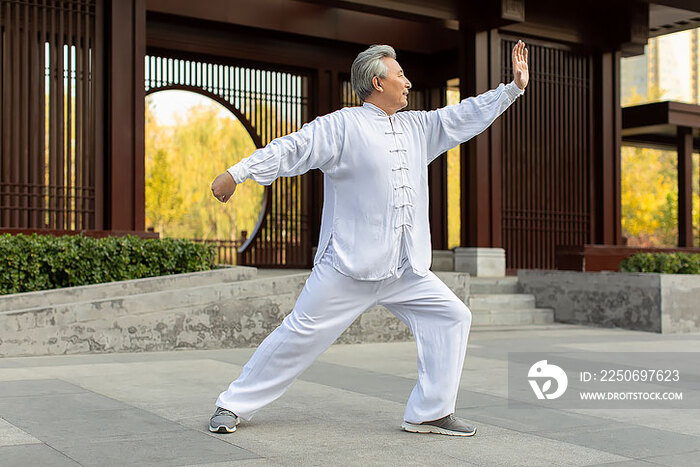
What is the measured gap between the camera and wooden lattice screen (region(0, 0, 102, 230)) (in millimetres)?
10102

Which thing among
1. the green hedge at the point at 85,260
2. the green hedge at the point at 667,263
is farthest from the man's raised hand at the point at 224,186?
the green hedge at the point at 667,263

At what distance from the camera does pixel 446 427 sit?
4.03 metres

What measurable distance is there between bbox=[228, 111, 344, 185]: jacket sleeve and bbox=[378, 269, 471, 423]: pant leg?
679 millimetres

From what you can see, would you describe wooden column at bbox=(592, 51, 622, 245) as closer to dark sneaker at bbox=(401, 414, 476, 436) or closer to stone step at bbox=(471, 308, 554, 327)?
stone step at bbox=(471, 308, 554, 327)

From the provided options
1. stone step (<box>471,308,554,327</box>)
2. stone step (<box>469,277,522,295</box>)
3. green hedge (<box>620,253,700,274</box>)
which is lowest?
stone step (<box>471,308,554,327</box>)

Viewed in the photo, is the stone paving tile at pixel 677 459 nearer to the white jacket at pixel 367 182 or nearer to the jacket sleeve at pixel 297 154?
the white jacket at pixel 367 182

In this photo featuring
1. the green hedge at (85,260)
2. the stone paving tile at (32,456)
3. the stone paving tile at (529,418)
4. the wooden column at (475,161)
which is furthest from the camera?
the wooden column at (475,161)

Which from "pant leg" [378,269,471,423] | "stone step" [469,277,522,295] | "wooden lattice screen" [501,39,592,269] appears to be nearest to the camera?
"pant leg" [378,269,471,423]

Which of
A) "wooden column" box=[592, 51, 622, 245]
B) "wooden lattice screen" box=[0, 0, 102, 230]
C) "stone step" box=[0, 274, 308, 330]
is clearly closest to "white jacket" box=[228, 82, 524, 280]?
"stone step" box=[0, 274, 308, 330]

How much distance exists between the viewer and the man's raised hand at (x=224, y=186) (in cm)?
360

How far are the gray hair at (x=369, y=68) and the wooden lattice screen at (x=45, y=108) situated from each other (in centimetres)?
682

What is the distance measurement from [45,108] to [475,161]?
20.2 feet

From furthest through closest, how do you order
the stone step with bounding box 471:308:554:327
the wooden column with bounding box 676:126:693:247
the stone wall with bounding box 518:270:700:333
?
the wooden column with bounding box 676:126:693:247 < the stone step with bounding box 471:308:554:327 < the stone wall with bounding box 518:270:700:333

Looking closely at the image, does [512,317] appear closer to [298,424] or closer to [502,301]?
[502,301]
